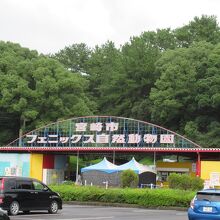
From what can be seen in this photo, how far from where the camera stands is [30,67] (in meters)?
60.1

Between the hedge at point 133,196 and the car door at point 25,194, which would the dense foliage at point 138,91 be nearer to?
the hedge at point 133,196

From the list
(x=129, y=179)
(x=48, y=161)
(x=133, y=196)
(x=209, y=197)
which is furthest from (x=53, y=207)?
(x=48, y=161)

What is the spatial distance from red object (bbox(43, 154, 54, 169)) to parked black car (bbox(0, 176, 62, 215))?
2316cm

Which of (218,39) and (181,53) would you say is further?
(218,39)

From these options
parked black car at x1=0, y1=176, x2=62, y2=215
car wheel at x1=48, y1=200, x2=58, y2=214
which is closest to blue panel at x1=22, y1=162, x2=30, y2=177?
parked black car at x1=0, y1=176, x2=62, y2=215

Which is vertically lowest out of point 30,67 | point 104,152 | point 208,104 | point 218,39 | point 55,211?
point 55,211

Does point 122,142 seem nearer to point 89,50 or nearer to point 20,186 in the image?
point 20,186

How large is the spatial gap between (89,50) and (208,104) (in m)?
39.5

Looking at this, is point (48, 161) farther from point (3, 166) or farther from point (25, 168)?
point (3, 166)

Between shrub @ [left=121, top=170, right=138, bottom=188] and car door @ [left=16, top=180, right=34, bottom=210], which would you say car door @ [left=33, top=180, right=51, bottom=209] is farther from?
shrub @ [left=121, top=170, right=138, bottom=188]

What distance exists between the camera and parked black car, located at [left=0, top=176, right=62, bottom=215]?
21.0 m

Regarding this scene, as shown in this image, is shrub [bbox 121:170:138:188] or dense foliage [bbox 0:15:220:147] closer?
shrub [bbox 121:170:138:188]

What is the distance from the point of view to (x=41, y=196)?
22.3 metres

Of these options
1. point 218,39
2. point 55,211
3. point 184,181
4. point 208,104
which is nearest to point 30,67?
point 208,104
